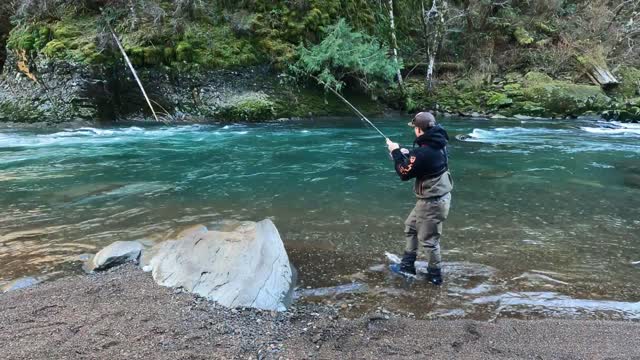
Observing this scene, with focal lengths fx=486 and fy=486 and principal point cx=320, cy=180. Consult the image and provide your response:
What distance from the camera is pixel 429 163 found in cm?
502

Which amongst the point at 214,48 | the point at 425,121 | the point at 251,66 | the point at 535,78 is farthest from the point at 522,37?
the point at 425,121

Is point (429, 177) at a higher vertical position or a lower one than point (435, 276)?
higher

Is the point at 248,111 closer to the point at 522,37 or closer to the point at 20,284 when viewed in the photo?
the point at 20,284

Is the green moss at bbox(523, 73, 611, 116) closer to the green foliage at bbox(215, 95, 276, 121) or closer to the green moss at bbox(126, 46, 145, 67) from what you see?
the green foliage at bbox(215, 95, 276, 121)

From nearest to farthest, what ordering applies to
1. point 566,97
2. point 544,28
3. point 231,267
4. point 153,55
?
point 231,267
point 153,55
point 566,97
point 544,28

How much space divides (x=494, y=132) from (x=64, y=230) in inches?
529

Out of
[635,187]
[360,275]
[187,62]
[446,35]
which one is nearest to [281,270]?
[360,275]

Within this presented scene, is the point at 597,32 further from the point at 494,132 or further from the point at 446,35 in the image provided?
the point at 494,132

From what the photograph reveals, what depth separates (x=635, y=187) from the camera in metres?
9.45

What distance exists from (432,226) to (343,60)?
14.0m

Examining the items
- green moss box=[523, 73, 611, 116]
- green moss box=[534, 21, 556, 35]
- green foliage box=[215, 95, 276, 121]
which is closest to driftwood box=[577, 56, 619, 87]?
green moss box=[523, 73, 611, 116]

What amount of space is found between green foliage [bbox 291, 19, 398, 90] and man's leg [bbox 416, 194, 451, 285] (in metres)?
13.3

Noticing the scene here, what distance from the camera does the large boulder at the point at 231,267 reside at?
179 inches

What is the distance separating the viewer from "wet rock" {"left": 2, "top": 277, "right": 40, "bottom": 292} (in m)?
5.00
